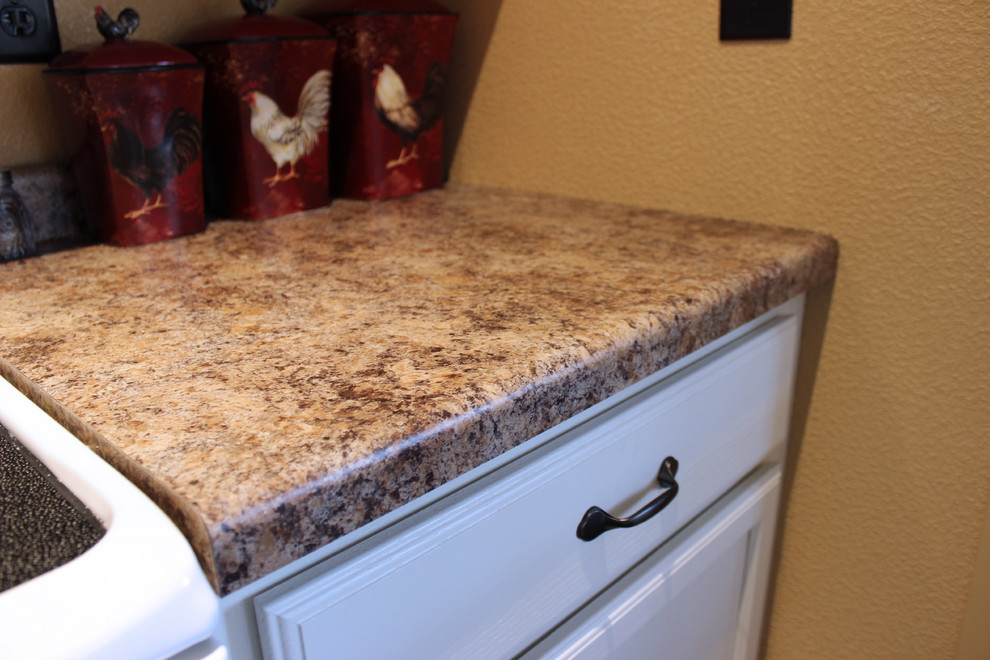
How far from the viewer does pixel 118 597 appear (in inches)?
10.9

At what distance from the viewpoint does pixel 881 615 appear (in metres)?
0.80

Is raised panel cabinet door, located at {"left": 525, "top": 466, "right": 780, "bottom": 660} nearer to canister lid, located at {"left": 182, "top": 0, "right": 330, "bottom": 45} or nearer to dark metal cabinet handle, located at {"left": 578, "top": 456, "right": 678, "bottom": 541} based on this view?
dark metal cabinet handle, located at {"left": 578, "top": 456, "right": 678, "bottom": 541}

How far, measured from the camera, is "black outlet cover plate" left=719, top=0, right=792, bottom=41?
0.72 meters

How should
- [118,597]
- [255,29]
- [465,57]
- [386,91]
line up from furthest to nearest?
1. [465,57]
2. [386,91]
3. [255,29]
4. [118,597]

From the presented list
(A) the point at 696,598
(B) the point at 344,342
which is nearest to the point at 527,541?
(B) the point at 344,342

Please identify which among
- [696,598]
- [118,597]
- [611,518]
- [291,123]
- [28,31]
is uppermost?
[28,31]

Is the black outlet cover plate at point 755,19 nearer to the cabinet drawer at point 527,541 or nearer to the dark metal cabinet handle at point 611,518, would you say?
the cabinet drawer at point 527,541

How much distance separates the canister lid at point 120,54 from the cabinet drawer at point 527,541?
1.86 feet

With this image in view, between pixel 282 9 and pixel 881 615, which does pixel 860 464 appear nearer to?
pixel 881 615

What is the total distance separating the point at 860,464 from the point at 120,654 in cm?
75

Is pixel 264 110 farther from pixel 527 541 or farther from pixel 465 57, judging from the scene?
pixel 527 541

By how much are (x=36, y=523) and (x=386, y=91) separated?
0.73 meters

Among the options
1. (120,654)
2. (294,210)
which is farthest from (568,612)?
(294,210)

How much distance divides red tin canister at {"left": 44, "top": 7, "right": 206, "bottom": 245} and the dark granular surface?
449mm
